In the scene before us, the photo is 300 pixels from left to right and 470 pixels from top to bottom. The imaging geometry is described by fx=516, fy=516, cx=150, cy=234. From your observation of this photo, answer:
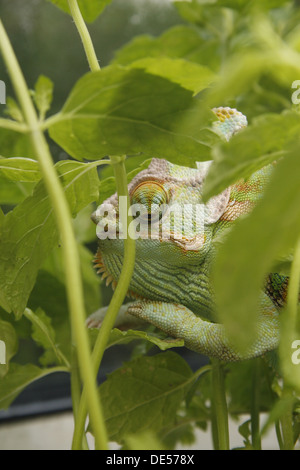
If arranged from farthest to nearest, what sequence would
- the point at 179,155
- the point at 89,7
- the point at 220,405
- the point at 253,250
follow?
the point at 220,405
the point at 89,7
the point at 179,155
the point at 253,250

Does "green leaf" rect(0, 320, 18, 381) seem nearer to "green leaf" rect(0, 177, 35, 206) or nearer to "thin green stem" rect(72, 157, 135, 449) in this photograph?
"thin green stem" rect(72, 157, 135, 449)

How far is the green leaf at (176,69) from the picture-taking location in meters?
0.39

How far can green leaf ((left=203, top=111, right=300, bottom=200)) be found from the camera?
1.16 feet

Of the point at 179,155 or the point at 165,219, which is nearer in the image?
the point at 179,155

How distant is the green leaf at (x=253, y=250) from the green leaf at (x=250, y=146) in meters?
0.09

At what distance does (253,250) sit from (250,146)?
134mm

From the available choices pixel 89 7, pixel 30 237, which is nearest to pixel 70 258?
pixel 30 237

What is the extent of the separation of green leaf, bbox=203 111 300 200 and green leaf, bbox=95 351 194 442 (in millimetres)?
398

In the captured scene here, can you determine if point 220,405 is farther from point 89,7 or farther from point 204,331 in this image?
point 89,7

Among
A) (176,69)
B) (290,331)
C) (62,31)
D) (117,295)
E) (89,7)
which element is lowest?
(290,331)

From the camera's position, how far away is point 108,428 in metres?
0.69

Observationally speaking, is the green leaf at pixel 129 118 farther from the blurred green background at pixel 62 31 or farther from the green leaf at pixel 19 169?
the blurred green background at pixel 62 31

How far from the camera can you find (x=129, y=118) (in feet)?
1.46

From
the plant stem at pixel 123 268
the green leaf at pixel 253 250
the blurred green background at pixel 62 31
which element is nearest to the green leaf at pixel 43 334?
the plant stem at pixel 123 268
